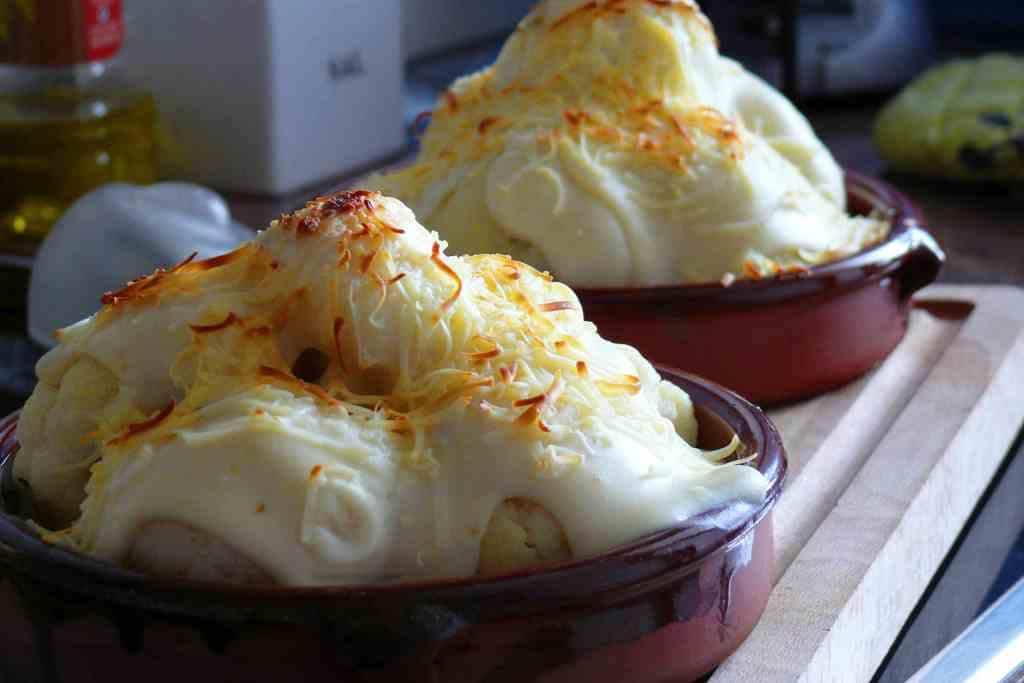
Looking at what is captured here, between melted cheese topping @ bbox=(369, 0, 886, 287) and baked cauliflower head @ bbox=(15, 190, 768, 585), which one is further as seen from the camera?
melted cheese topping @ bbox=(369, 0, 886, 287)

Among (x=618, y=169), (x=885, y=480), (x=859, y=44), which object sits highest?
(x=618, y=169)

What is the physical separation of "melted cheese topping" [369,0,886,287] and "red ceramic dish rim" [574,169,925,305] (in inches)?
0.9

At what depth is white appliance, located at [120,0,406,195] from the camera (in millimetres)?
2367

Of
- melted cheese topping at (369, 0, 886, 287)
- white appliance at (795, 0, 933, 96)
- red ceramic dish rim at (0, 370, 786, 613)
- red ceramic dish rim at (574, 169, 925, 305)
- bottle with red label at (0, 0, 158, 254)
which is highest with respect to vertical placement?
red ceramic dish rim at (0, 370, 786, 613)

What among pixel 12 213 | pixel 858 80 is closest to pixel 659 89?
pixel 12 213

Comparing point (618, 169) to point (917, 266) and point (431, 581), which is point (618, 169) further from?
point (431, 581)

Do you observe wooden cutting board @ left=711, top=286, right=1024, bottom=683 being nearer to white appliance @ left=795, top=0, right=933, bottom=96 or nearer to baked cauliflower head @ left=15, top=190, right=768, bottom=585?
baked cauliflower head @ left=15, top=190, right=768, bottom=585

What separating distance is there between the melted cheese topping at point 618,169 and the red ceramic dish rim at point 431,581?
19.6 inches

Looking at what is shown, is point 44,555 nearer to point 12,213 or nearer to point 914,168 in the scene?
point 12,213

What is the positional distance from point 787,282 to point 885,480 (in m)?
0.20

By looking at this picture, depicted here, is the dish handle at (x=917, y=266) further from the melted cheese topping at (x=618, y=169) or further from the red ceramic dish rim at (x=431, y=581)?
the red ceramic dish rim at (x=431, y=581)

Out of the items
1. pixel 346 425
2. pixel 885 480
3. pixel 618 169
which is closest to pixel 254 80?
pixel 618 169

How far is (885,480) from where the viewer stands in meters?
1.25

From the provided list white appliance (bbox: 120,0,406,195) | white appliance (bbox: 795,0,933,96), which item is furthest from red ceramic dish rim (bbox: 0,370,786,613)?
white appliance (bbox: 795,0,933,96)
